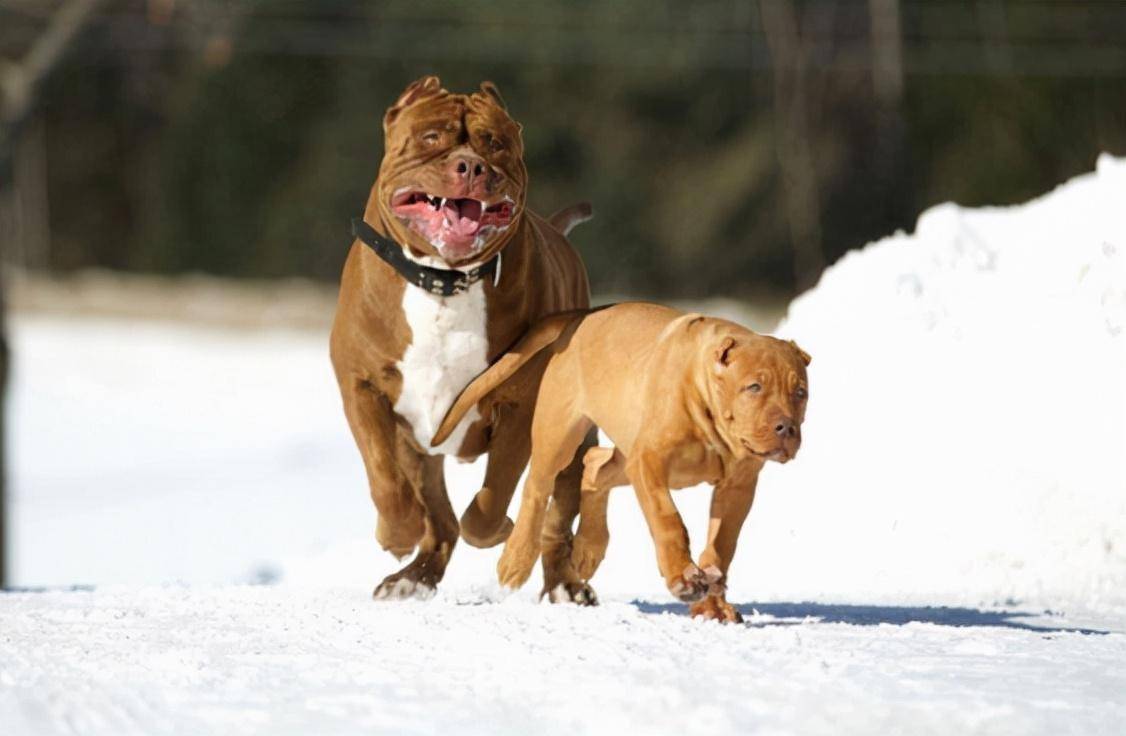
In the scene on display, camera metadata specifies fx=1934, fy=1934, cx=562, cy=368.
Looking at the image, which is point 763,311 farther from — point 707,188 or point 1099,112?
point 1099,112

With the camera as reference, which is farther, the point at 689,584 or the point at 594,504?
the point at 594,504

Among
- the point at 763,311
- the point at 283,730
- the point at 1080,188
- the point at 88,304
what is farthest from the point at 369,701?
the point at 88,304

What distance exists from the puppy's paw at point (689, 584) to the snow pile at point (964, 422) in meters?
2.40

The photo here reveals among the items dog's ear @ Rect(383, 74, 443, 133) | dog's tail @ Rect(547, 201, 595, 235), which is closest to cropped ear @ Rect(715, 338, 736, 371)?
dog's ear @ Rect(383, 74, 443, 133)

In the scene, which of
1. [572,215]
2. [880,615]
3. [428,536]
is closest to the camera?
[880,615]

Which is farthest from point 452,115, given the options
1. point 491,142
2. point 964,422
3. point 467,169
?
point 964,422

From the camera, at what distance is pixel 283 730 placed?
4.37 meters

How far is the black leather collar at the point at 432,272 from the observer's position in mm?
6375

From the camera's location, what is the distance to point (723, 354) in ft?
18.5

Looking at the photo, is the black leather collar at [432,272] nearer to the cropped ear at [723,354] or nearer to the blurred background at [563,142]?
the cropped ear at [723,354]

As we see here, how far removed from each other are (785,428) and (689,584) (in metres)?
0.58

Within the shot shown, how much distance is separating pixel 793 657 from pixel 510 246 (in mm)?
1903

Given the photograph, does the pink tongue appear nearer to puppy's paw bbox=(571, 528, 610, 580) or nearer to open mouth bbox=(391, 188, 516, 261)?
open mouth bbox=(391, 188, 516, 261)

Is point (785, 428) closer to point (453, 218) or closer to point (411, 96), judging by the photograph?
point (453, 218)
